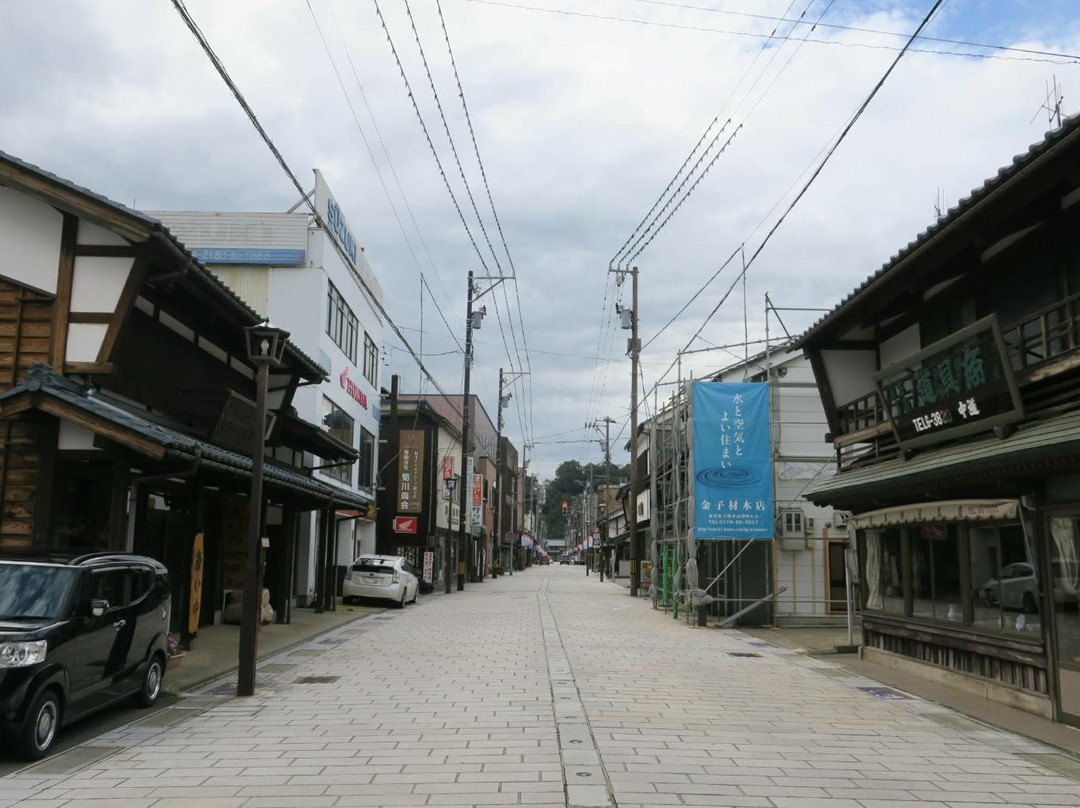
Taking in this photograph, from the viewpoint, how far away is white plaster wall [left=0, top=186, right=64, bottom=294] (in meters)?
11.7

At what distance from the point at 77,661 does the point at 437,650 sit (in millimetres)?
8836

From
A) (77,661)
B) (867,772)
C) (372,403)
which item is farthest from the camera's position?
(372,403)

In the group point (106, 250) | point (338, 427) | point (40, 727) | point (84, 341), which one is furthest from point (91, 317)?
point (338, 427)

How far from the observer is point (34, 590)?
838 centimetres

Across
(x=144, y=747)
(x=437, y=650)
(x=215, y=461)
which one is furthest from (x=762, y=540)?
(x=144, y=747)

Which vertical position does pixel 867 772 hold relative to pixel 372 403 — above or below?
below

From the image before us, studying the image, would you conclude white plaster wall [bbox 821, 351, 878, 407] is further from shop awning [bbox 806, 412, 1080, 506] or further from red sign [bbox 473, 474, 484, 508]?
red sign [bbox 473, 474, 484, 508]

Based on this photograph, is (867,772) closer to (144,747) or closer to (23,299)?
(144,747)

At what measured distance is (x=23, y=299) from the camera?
11.6 meters

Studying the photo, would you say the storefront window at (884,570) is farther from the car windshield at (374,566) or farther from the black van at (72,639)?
the car windshield at (374,566)

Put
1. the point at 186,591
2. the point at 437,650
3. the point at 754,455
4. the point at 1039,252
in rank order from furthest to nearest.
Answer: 1. the point at 754,455
2. the point at 437,650
3. the point at 186,591
4. the point at 1039,252

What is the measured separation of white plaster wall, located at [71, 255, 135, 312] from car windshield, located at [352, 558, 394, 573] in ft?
55.0

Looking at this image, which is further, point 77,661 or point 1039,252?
point 1039,252

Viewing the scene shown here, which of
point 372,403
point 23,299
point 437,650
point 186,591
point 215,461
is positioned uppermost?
point 372,403
